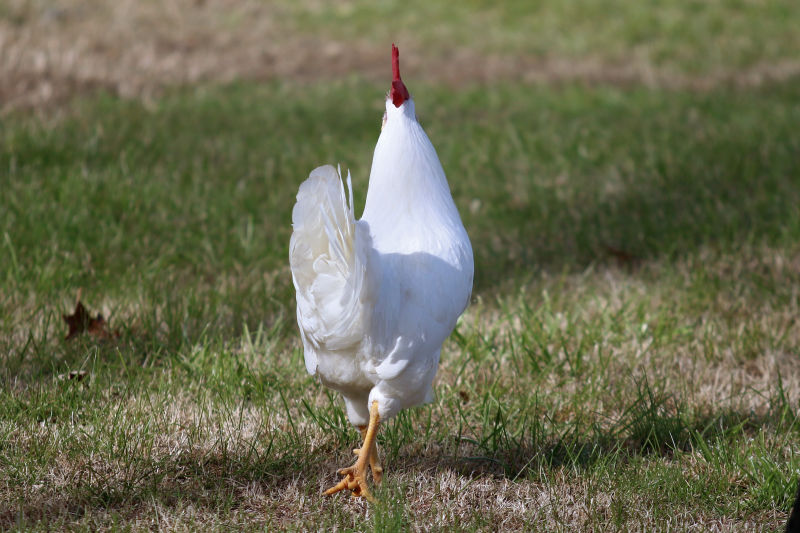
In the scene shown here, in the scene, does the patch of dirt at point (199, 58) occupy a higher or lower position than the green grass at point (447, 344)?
higher

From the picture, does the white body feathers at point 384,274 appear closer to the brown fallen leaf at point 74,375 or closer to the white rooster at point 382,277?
the white rooster at point 382,277

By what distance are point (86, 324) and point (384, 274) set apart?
1849 millimetres

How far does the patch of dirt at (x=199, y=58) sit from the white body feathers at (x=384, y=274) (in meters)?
5.68

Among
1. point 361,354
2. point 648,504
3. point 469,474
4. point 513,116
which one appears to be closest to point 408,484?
point 469,474

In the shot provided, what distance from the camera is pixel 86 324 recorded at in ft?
12.3

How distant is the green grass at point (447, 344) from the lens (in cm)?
274

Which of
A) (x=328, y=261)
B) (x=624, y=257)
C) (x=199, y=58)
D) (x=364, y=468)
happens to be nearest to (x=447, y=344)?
(x=364, y=468)

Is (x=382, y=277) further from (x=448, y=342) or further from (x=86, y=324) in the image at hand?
(x=86, y=324)

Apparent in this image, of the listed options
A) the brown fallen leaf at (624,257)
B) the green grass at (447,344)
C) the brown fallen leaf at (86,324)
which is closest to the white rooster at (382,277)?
the green grass at (447,344)

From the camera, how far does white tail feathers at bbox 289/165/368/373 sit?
2332 mm

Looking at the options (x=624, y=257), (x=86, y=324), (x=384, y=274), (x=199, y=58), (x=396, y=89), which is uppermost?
(x=199, y=58)

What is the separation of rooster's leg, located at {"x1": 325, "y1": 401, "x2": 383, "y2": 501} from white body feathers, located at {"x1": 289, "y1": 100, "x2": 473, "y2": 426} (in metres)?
0.04

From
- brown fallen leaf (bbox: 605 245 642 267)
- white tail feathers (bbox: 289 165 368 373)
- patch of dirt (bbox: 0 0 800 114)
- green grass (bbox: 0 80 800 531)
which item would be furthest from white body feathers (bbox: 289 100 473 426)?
patch of dirt (bbox: 0 0 800 114)

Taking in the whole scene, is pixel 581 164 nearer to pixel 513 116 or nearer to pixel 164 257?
pixel 513 116
